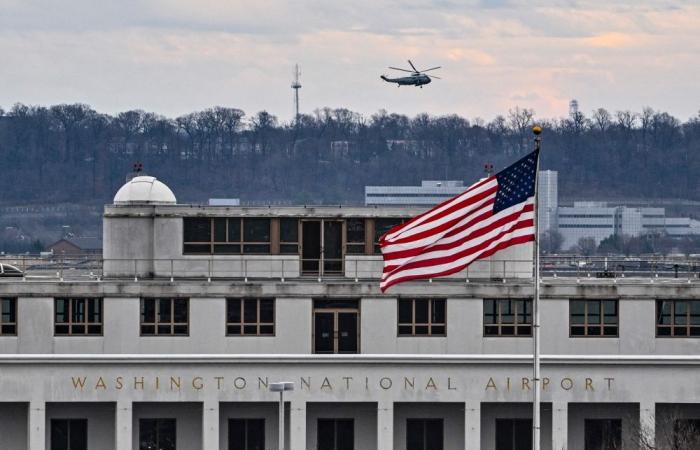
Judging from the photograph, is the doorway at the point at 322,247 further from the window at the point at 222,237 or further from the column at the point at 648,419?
the column at the point at 648,419

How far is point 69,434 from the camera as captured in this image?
65500 mm

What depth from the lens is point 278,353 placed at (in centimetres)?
6538

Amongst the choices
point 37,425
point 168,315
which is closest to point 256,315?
point 168,315

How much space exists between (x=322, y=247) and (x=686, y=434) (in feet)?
42.6

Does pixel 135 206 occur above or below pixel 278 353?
above

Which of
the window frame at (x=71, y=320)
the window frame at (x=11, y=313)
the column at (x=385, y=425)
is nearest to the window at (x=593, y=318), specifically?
the column at (x=385, y=425)

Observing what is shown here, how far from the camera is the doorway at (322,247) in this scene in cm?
6750

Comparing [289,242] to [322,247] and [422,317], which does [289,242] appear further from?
[422,317]

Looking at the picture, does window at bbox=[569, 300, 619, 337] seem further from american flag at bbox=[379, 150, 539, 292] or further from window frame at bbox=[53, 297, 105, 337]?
american flag at bbox=[379, 150, 539, 292]

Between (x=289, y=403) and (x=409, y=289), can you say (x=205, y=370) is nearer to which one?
(x=289, y=403)

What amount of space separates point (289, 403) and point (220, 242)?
618 cm

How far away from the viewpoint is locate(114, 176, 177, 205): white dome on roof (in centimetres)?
6856

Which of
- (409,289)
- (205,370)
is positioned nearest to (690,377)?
(409,289)

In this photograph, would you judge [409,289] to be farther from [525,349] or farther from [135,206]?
[135,206]
